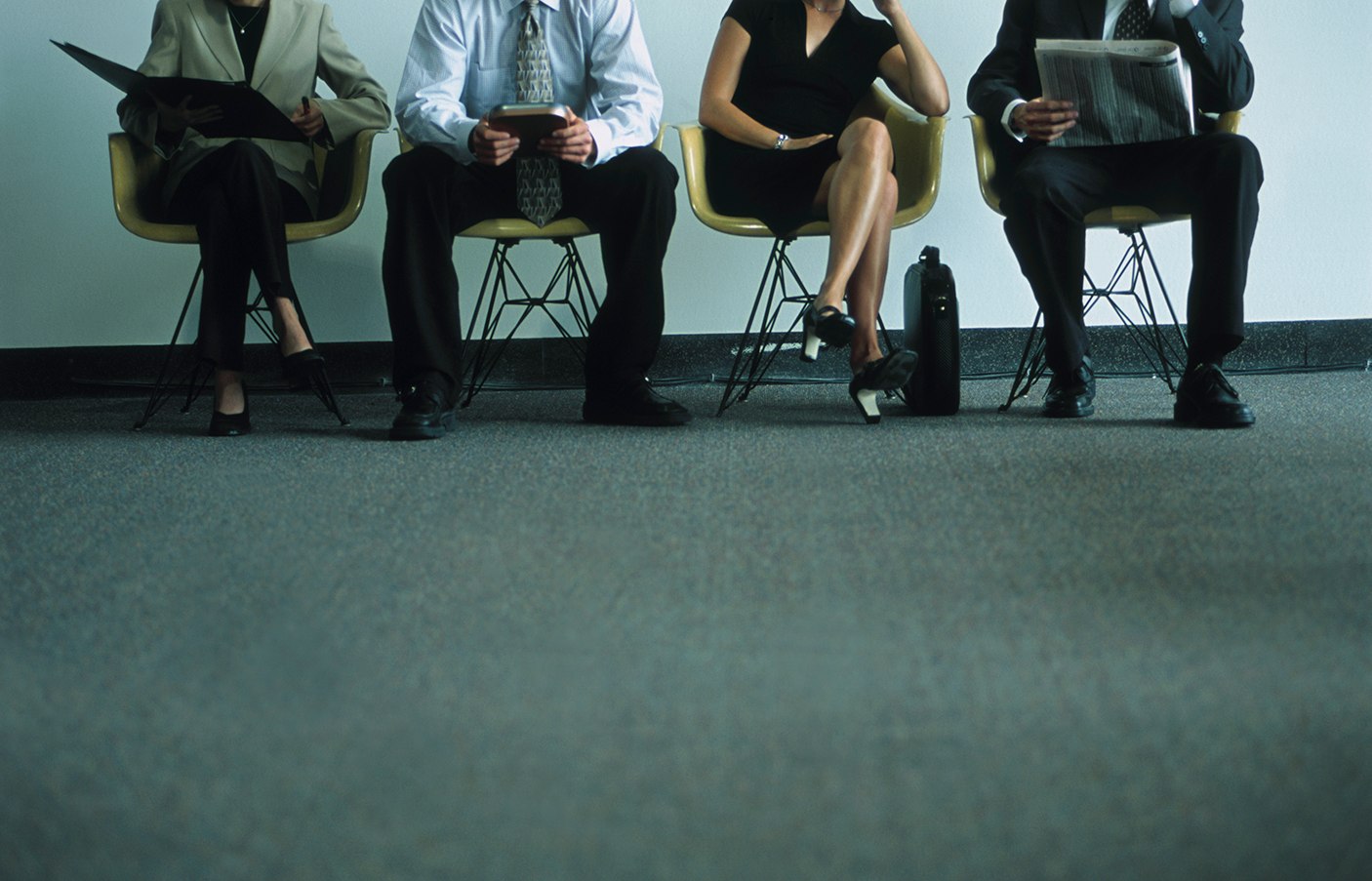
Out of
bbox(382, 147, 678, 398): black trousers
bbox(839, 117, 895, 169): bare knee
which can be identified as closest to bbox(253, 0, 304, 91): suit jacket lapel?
bbox(382, 147, 678, 398): black trousers

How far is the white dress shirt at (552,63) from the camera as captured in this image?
2270mm

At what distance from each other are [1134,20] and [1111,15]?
0.05 meters

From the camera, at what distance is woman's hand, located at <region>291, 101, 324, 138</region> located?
94.7 inches

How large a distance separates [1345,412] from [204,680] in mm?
2256

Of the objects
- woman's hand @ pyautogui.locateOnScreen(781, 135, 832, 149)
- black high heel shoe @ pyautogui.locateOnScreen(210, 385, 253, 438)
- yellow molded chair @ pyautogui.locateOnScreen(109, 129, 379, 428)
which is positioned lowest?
black high heel shoe @ pyautogui.locateOnScreen(210, 385, 253, 438)

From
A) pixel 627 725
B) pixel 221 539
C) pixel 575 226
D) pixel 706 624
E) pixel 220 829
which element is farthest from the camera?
pixel 575 226

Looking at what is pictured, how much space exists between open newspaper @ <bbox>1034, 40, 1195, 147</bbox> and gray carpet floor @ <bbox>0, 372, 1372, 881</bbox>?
103 cm

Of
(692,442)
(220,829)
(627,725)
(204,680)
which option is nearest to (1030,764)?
(627,725)

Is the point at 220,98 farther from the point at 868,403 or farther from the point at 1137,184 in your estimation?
the point at 1137,184

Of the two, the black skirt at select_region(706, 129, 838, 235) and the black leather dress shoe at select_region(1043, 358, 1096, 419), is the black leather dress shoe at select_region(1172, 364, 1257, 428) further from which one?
the black skirt at select_region(706, 129, 838, 235)

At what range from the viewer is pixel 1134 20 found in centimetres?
236

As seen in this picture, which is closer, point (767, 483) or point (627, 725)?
point (627, 725)

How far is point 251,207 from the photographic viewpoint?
2.18m

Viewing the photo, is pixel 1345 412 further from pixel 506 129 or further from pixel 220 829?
pixel 220 829
